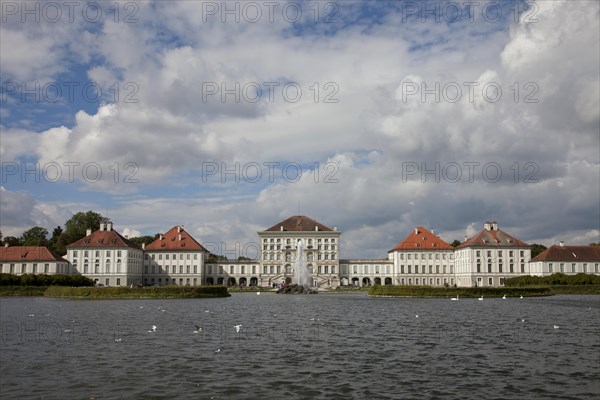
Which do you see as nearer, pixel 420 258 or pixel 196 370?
pixel 196 370

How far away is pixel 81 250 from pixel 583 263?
302ft

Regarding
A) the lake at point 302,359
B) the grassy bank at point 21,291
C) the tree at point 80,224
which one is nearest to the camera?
the lake at point 302,359

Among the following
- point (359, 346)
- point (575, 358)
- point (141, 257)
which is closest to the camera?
point (575, 358)

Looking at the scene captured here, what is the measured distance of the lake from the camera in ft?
57.0

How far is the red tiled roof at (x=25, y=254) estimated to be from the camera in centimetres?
10294

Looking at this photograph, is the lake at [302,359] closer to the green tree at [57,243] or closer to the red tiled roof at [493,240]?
the red tiled roof at [493,240]

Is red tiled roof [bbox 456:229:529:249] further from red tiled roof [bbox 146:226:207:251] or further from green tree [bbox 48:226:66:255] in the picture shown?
green tree [bbox 48:226:66:255]

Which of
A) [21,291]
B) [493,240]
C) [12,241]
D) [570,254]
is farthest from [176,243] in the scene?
[570,254]

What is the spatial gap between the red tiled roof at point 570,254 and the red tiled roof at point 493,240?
640 cm

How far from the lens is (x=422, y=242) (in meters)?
122

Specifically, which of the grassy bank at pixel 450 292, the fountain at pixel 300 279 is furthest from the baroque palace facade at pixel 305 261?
the grassy bank at pixel 450 292

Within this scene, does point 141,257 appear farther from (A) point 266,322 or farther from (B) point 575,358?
(B) point 575,358

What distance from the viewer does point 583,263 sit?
107 m

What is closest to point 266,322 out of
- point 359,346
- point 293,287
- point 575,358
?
point 359,346
